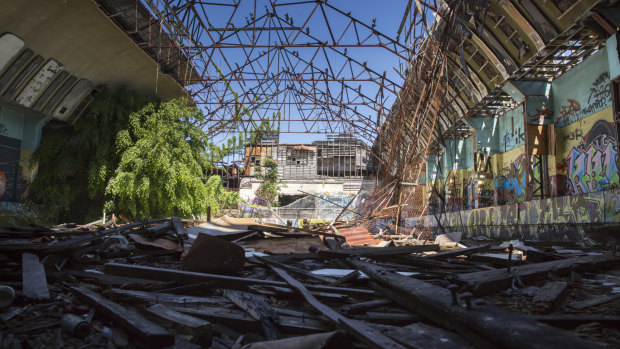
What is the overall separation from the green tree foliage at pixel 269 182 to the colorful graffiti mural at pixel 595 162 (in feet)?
103

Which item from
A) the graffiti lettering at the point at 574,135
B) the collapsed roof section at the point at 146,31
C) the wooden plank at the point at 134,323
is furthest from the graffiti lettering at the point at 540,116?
the wooden plank at the point at 134,323

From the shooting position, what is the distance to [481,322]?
7.55 feet

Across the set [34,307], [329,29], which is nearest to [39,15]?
[329,29]

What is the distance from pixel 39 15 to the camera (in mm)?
12758

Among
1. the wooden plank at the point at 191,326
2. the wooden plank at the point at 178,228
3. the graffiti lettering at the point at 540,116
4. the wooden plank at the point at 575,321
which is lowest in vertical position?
the wooden plank at the point at 191,326

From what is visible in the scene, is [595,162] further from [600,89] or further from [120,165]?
[120,165]

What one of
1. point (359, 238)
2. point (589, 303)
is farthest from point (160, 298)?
point (359, 238)

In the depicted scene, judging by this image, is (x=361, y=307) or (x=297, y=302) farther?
(x=297, y=302)

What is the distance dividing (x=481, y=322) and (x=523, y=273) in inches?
99.6

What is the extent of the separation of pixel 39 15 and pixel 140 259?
36.2 ft

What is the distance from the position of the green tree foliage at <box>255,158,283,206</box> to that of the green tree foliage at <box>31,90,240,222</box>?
78.4ft

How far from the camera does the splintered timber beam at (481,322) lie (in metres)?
1.98

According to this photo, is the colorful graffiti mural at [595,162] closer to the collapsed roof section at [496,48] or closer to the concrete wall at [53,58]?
the collapsed roof section at [496,48]

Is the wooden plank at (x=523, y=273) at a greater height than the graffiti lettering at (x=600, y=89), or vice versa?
the graffiti lettering at (x=600, y=89)
